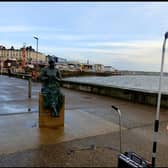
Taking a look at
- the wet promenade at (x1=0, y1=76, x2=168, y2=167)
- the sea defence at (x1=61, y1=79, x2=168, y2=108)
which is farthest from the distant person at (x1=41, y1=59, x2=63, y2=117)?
the sea defence at (x1=61, y1=79, x2=168, y2=108)

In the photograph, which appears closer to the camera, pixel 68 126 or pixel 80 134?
pixel 80 134

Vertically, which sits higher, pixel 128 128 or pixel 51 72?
pixel 51 72

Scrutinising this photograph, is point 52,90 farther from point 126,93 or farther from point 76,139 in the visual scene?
point 126,93

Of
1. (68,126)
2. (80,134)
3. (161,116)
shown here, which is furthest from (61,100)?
(161,116)

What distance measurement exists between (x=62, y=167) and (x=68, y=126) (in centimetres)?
257

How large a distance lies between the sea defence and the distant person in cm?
543

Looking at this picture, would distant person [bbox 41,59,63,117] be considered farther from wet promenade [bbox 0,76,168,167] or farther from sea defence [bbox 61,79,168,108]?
sea defence [bbox 61,79,168,108]

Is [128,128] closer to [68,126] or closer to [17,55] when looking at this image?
[68,126]

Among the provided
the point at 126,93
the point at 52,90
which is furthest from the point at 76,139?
the point at 126,93

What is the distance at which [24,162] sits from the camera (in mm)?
3959

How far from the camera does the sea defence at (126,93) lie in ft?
34.2

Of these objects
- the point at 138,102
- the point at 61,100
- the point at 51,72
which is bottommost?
the point at 138,102

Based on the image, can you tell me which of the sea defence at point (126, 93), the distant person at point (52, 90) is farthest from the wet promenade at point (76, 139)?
the sea defence at point (126, 93)

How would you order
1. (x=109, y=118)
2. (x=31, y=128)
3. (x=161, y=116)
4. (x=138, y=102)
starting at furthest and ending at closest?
(x=138, y=102), (x=161, y=116), (x=109, y=118), (x=31, y=128)
